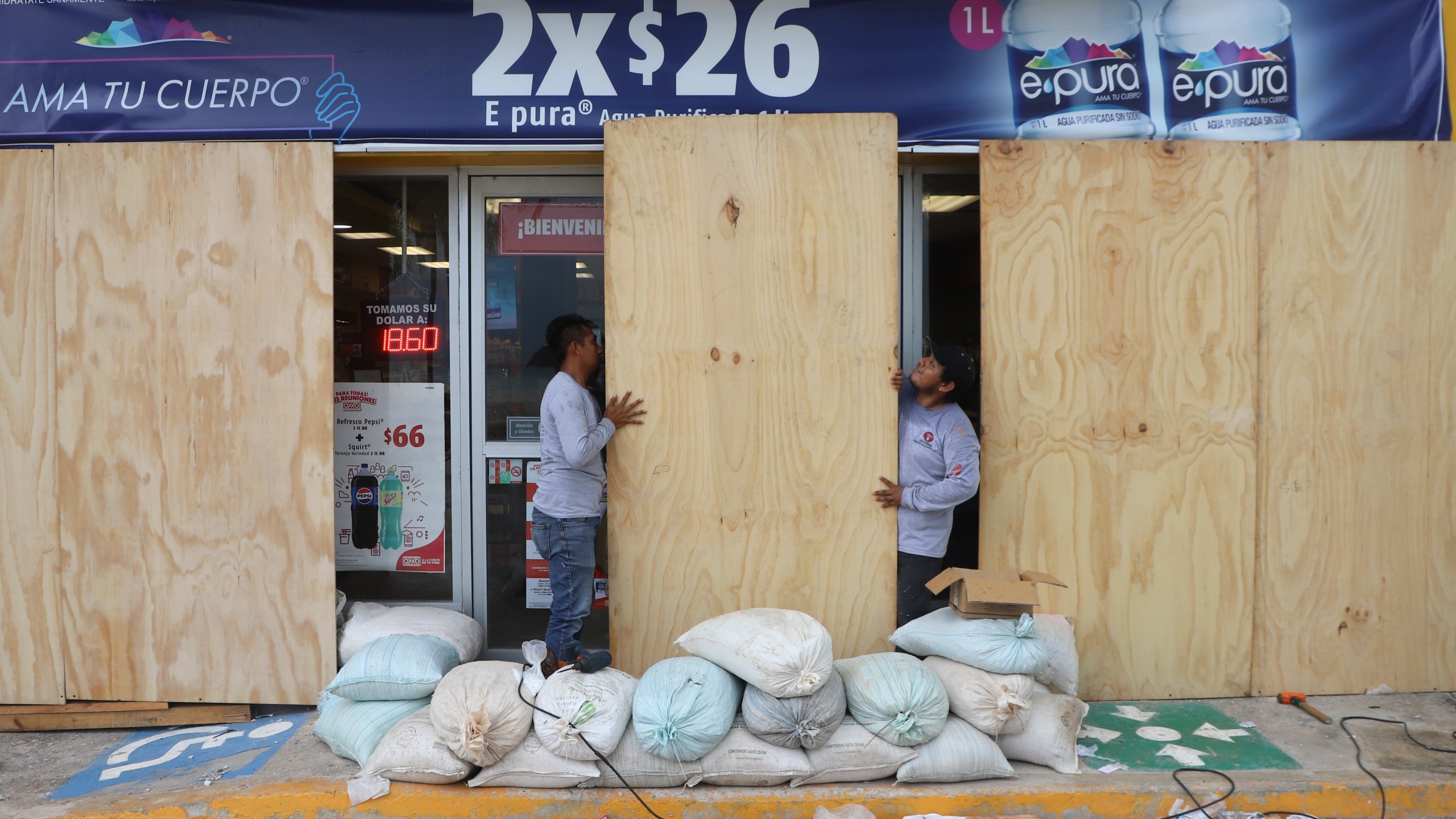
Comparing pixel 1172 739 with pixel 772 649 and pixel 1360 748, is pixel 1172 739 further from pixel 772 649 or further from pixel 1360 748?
pixel 772 649

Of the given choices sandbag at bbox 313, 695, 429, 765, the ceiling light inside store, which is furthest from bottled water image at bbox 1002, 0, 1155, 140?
sandbag at bbox 313, 695, 429, 765

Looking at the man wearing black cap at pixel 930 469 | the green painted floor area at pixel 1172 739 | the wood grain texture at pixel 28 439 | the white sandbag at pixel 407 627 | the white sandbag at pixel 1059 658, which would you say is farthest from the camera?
the white sandbag at pixel 407 627

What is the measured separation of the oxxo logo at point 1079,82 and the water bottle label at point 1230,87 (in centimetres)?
23

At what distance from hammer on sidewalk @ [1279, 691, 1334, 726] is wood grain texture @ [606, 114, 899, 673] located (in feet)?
6.54

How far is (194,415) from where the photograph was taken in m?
4.42

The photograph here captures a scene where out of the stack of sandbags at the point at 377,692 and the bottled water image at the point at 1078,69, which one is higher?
the bottled water image at the point at 1078,69

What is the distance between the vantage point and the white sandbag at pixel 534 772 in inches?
141

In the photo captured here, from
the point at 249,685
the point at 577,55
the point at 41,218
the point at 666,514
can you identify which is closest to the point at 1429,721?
the point at 666,514

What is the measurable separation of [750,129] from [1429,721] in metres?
4.26

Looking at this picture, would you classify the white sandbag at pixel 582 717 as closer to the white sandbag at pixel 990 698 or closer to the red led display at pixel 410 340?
the white sandbag at pixel 990 698

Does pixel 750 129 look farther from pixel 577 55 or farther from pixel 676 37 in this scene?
pixel 577 55

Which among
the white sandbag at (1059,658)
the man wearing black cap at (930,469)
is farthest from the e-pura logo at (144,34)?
the white sandbag at (1059,658)

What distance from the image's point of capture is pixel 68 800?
3648 millimetres

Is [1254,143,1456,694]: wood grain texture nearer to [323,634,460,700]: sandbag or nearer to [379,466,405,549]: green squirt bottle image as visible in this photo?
[323,634,460,700]: sandbag
